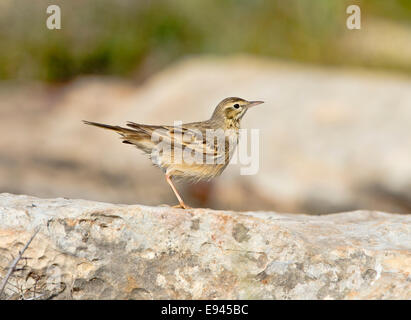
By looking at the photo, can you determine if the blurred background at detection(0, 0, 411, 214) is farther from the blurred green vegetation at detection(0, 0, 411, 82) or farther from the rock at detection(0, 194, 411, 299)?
the rock at detection(0, 194, 411, 299)

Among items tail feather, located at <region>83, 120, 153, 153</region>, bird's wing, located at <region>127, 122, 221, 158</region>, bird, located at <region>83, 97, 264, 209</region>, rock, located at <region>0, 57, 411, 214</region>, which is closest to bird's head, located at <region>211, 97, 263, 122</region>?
bird, located at <region>83, 97, 264, 209</region>

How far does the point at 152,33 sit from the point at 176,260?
11810 millimetres

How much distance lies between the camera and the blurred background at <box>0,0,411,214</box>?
10219mm

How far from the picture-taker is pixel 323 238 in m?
5.26

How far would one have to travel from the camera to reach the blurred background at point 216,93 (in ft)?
33.5

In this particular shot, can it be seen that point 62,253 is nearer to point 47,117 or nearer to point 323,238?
point 323,238

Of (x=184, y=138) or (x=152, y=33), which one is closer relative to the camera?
(x=184, y=138)

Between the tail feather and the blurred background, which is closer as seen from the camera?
the tail feather

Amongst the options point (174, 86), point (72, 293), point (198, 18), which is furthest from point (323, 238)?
point (198, 18)

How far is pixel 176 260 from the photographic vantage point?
4898mm

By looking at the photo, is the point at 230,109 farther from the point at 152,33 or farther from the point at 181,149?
the point at 152,33

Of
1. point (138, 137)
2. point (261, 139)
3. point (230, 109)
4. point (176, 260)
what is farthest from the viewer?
point (261, 139)

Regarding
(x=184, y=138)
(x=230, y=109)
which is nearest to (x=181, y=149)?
(x=184, y=138)

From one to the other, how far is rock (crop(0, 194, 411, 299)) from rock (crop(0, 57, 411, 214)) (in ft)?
16.1
